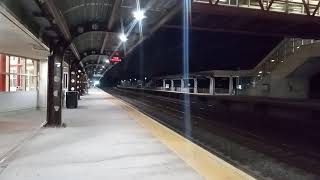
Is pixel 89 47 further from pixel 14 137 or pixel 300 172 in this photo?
pixel 300 172

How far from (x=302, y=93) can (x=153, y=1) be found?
1202 inches

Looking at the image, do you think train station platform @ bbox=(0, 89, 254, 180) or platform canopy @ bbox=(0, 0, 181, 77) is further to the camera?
platform canopy @ bbox=(0, 0, 181, 77)

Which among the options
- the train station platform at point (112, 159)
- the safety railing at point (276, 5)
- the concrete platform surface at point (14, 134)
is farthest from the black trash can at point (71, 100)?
the train station platform at point (112, 159)

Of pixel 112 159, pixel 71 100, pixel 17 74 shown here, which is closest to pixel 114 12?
pixel 17 74

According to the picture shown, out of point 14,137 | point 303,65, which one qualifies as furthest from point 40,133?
point 303,65

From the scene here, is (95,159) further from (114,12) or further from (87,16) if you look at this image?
(87,16)

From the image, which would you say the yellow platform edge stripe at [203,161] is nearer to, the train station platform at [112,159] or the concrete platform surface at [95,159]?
the train station platform at [112,159]

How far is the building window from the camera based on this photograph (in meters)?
23.1

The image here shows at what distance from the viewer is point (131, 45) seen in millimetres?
39250

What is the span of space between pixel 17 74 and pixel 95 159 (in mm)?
17021

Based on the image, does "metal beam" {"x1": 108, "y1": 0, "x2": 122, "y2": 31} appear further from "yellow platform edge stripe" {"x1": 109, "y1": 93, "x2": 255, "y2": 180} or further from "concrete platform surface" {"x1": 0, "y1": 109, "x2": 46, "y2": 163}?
"yellow platform edge stripe" {"x1": 109, "y1": 93, "x2": 255, "y2": 180}

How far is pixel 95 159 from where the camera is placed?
970 cm

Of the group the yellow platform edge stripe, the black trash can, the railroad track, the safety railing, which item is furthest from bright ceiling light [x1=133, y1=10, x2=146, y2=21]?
the black trash can

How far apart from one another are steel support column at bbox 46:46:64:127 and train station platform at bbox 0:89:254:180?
215 centimetres
